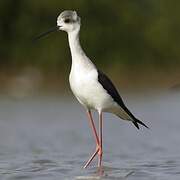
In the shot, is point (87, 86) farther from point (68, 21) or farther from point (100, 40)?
point (100, 40)

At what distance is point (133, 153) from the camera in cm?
1156

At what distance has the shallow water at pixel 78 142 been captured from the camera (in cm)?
954

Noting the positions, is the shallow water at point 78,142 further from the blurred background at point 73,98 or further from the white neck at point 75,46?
the white neck at point 75,46

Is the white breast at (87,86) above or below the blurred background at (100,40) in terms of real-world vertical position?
below

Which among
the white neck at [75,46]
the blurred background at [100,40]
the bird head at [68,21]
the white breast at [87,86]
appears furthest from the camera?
the blurred background at [100,40]

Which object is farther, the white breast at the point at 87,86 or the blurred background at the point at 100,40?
the blurred background at the point at 100,40

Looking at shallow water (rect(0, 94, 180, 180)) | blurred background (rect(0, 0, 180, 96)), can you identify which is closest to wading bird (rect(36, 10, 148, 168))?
shallow water (rect(0, 94, 180, 180))

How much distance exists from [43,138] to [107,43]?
1799 cm

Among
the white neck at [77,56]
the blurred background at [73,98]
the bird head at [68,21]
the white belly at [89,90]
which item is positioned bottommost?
the white belly at [89,90]

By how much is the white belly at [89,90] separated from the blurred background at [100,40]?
1846cm

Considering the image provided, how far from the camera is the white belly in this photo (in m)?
9.19

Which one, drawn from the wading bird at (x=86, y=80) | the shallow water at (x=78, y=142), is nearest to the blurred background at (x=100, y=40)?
the shallow water at (x=78, y=142)

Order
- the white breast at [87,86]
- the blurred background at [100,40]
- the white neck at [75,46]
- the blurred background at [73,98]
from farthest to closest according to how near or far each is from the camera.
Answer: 1. the blurred background at [100,40]
2. the blurred background at [73,98]
3. the white neck at [75,46]
4. the white breast at [87,86]

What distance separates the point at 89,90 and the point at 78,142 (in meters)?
4.26
